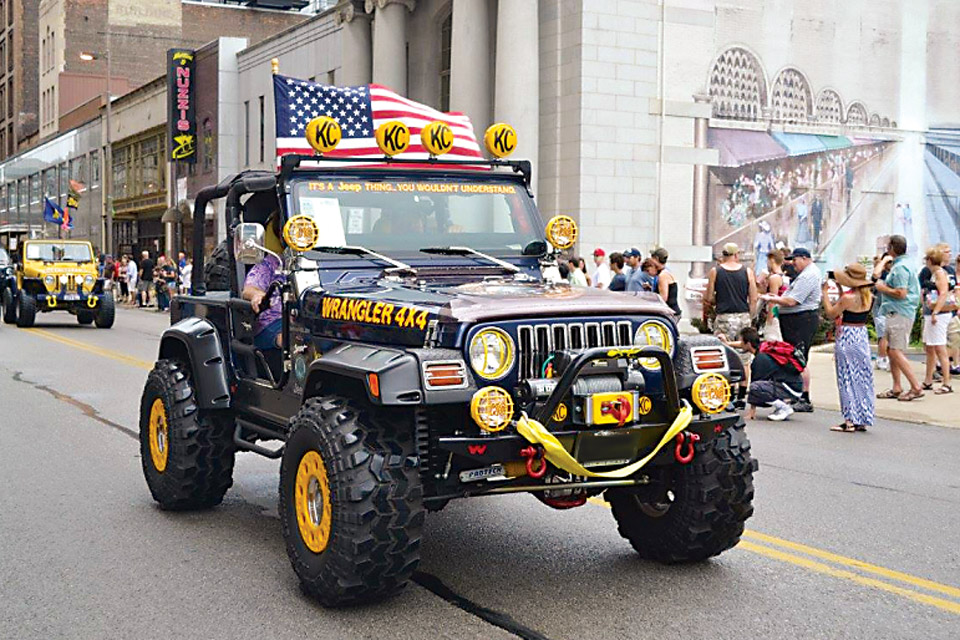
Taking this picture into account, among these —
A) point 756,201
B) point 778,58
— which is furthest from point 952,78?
point 756,201

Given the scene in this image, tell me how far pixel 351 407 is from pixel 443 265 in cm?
149

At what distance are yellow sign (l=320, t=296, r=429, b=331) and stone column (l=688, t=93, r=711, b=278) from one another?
23306mm

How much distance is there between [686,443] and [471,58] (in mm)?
24654

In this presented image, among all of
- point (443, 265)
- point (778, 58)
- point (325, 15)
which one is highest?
point (325, 15)

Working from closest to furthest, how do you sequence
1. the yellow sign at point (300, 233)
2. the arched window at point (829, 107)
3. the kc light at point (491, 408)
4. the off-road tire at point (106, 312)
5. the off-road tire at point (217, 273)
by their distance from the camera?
1. the kc light at point (491, 408)
2. the yellow sign at point (300, 233)
3. the off-road tire at point (217, 273)
4. the off-road tire at point (106, 312)
5. the arched window at point (829, 107)

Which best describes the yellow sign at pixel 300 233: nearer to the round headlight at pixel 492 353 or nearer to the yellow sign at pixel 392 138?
the yellow sign at pixel 392 138

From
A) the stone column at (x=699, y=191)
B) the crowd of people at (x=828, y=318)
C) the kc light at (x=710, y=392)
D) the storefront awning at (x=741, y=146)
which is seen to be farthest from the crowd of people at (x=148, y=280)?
the kc light at (x=710, y=392)

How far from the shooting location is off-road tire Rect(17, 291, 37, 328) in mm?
26438

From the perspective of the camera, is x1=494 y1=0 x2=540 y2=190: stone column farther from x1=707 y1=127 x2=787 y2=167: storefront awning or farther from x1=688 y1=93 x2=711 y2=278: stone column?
x1=707 y1=127 x2=787 y2=167: storefront awning

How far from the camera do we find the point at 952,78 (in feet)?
109

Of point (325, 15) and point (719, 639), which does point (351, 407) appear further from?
point (325, 15)

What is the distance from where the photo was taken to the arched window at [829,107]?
1214 inches

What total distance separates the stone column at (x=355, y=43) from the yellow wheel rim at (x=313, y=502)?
30.2m

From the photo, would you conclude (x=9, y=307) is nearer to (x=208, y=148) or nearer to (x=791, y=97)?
(x=791, y=97)
